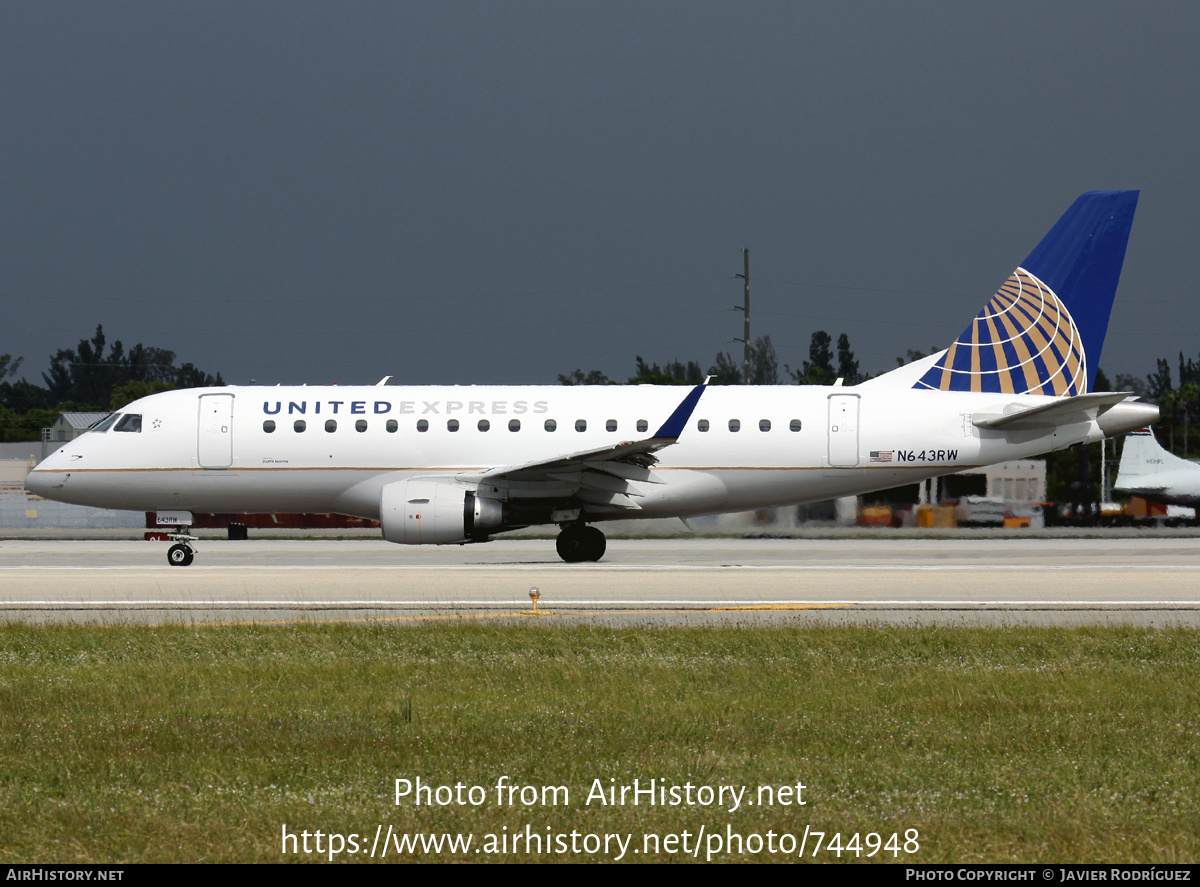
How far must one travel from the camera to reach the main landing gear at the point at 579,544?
25078 millimetres

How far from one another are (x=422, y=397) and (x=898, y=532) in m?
17.2

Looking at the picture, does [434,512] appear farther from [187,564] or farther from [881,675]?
[881,675]

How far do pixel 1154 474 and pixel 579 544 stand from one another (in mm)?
28018

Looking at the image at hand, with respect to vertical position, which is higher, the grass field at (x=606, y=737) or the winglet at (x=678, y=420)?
the winglet at (x=678, y=420)

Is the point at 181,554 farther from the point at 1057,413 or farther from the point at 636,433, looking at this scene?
the point at 1057,413

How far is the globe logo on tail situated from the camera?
1027 inches

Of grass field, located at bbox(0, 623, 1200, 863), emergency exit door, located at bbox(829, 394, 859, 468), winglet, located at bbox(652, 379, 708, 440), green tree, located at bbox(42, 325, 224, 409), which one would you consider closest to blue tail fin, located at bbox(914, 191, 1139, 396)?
emergency exit door, located at bbox(829, 394, 859, 468)

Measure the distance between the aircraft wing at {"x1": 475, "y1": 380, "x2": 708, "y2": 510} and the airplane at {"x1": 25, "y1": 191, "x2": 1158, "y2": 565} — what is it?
5 cm

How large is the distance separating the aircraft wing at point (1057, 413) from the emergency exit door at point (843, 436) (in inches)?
99.5

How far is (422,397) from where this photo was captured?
25984mm

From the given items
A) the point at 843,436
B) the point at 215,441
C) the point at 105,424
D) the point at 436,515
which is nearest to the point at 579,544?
the point at 436,515

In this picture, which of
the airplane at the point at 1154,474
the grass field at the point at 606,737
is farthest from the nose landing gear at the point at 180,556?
the airplane at the point at 1154,474

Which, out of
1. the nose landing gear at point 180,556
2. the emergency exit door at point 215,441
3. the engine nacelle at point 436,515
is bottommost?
the nose landing gear at point 180,556

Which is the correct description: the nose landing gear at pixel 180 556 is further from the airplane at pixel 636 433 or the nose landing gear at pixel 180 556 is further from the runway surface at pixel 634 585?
the runway surface at pixel 634 585
